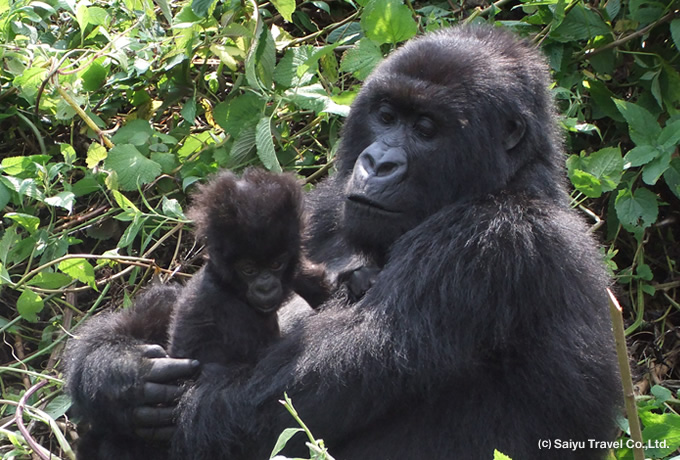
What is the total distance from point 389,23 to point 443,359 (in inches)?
81.1

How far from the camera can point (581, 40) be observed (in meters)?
5.25

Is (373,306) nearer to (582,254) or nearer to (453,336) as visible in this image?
(453,336)

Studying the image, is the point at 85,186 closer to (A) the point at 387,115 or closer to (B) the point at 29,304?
(B) the point at 29,304

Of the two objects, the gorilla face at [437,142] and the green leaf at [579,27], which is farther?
the green leaf at [579,27]

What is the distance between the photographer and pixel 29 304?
14.9 ft

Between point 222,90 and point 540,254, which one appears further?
point 222,90

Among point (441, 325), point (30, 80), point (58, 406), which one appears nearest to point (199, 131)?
point (30, 80)

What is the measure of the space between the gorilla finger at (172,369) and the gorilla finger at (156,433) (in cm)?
18

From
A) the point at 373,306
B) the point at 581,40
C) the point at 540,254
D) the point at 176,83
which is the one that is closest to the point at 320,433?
the point at 373,306

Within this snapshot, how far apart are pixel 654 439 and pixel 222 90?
3066 mm

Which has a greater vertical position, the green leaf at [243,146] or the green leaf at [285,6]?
the green leaf at [285,6]

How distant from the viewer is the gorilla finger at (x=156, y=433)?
350cm

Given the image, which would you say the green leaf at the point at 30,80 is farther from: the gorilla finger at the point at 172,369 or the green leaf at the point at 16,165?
the gorilla finger at the point at 172,369

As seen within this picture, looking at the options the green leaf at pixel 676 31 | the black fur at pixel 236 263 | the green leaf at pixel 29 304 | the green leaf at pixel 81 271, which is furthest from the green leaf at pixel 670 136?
the green leaf at pixel 29 304
